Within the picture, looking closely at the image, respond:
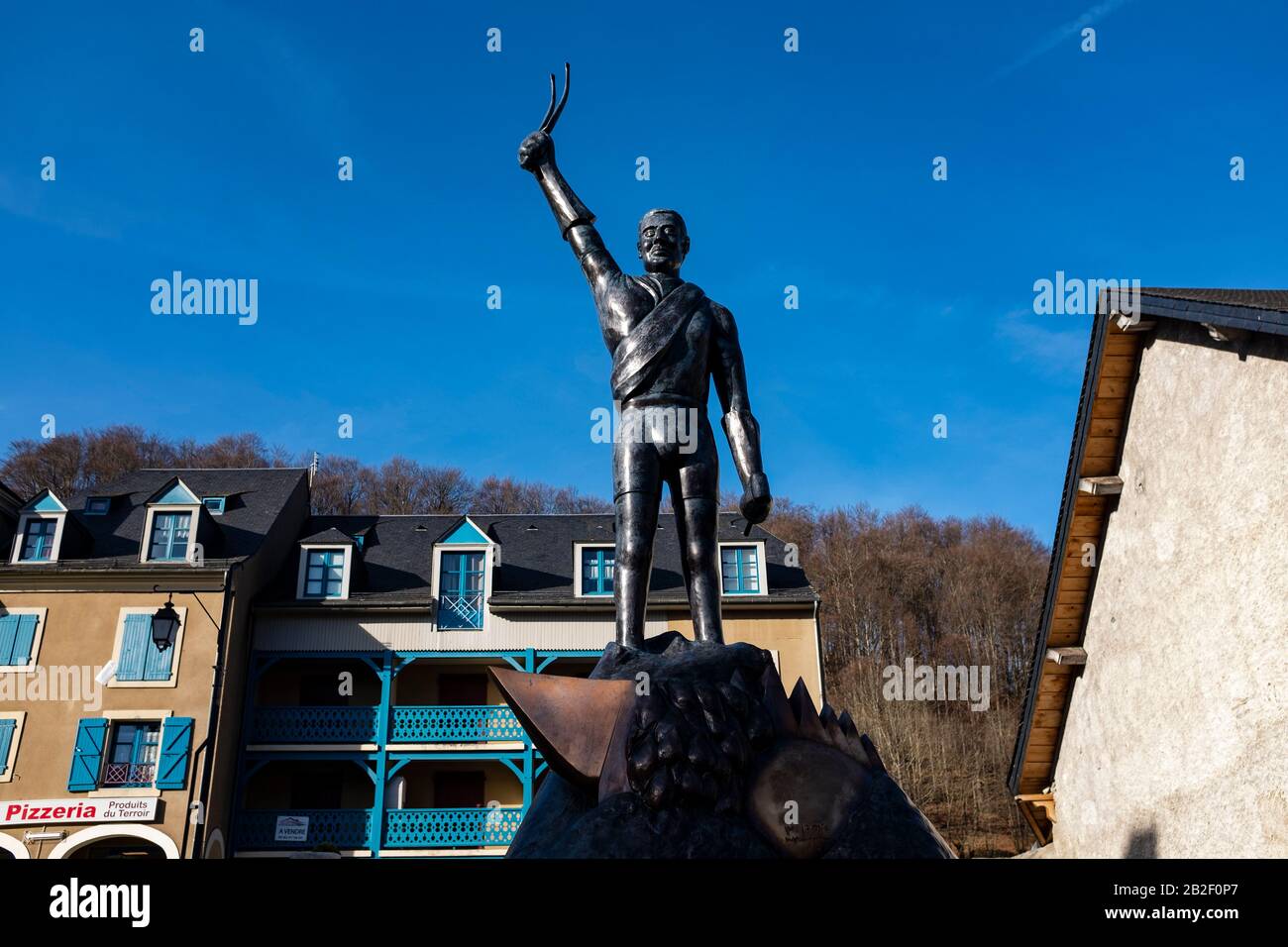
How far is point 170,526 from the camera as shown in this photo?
22.1 meters

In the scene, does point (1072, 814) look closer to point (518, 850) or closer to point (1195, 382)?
point (1195, 382)

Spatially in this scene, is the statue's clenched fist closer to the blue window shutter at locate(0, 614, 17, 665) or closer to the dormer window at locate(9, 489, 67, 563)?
the blue window shutter at locate(0, 614, 17, 665)

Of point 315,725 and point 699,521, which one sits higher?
point 699,521

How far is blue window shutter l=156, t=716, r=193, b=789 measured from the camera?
63.4 ft

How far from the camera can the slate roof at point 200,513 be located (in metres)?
21.6

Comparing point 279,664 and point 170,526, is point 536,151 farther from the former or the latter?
point 279,664

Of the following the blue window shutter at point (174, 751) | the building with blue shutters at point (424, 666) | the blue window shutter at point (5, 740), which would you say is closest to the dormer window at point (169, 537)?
the building with blue shutters at point (424, 666)

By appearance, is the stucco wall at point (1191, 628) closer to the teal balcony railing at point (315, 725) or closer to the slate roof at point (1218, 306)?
the slate roof at point (1218, 306)

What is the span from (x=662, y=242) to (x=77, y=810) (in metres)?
19.3

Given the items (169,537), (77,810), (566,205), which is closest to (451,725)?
(77,810)

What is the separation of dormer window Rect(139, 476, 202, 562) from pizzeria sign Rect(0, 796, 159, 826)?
5.17 meters

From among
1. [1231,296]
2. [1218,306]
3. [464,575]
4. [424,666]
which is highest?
[1231,296]
